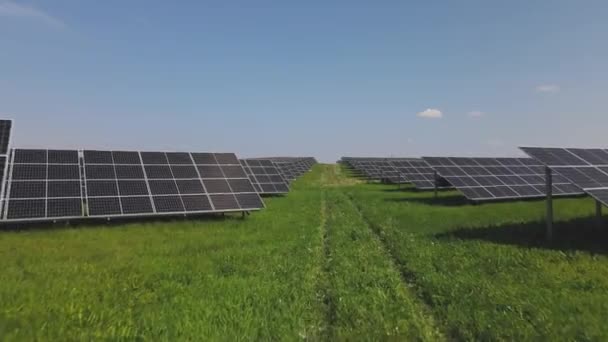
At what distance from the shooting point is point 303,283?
32.4 feet

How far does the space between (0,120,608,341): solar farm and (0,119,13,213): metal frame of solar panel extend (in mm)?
115

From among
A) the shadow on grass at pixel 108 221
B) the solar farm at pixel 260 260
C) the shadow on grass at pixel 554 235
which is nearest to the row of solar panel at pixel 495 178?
the solar farm at pixel 260 260

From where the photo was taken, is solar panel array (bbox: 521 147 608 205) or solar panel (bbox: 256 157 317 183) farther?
solar panel (bbox: 256 157 317 183)

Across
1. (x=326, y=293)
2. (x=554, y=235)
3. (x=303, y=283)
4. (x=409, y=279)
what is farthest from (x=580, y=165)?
(x=303, y=283)

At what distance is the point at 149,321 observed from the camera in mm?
7438

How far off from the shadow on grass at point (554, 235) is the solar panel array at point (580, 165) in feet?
5.89

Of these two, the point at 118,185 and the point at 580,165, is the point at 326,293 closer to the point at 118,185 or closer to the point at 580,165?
the point at 580,165

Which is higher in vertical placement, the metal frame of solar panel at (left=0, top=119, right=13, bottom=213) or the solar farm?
the metal frame of solar panel at (left=0, top=119, right=13, bottom=213)

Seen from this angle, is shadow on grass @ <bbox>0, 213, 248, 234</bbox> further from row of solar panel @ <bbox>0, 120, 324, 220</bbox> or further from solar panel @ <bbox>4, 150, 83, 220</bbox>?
solar panel @ <bbox>4, 150, 83, 220</bbox>

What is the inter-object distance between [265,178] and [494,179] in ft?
67.7

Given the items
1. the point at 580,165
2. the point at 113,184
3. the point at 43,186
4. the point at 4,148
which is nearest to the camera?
the point at 580,165

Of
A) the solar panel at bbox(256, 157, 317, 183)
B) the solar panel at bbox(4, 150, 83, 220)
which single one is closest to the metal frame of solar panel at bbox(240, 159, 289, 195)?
the solar panel at bbox(256, 157, 317, 183)

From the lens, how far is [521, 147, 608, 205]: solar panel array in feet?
49.5

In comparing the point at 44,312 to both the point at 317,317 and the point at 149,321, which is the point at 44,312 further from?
the point at 317,317
